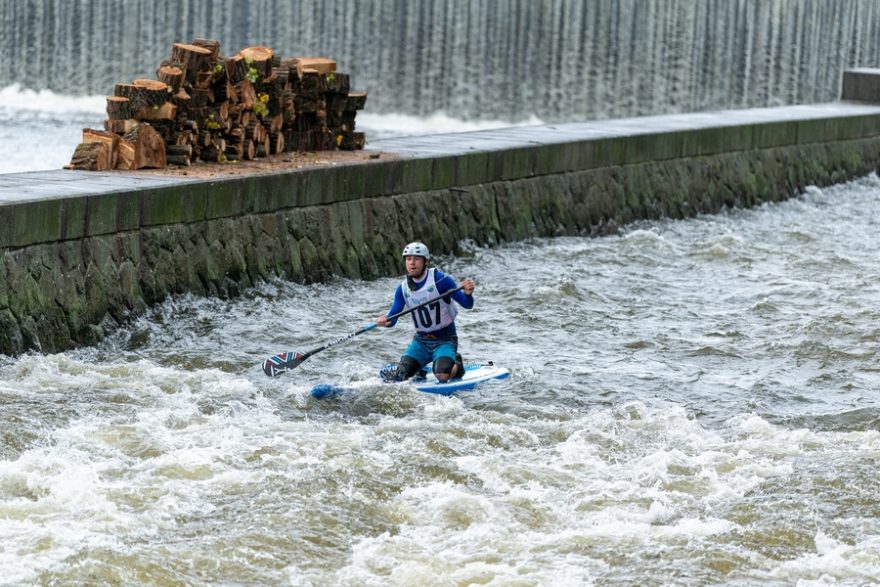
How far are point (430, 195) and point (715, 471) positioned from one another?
21.6 ft

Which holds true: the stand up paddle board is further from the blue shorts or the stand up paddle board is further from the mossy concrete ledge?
the mossy concrete ledge

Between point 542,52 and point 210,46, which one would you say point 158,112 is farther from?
point 542,52

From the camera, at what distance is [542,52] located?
27500 mm

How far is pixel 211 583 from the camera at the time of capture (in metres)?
7.07

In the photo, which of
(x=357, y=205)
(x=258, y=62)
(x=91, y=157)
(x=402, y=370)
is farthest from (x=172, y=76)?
(x=402, y=370)

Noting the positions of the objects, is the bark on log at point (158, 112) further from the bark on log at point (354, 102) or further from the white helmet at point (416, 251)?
the white helmet at point (416, 251)

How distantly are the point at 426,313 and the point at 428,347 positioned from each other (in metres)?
0.23

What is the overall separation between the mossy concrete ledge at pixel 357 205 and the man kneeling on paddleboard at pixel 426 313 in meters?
2.03

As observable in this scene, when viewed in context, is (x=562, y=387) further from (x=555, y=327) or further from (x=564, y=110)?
(x=564, y=110)

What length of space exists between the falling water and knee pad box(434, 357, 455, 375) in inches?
675

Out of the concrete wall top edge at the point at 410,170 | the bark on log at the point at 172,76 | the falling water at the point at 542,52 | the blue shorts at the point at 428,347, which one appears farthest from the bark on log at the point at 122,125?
the falling water at the point at 542,52

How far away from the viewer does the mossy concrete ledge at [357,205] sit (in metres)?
10.8

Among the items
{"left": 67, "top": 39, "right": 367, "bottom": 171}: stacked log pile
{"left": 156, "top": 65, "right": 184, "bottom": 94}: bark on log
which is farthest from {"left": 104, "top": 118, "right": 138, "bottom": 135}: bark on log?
{"left": 156, "top": 65, "right": 184, "bottom": 94}: bark on log

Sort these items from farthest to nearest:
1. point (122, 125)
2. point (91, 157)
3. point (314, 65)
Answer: point (314, 65), point (122, 125), point (91, 157)
